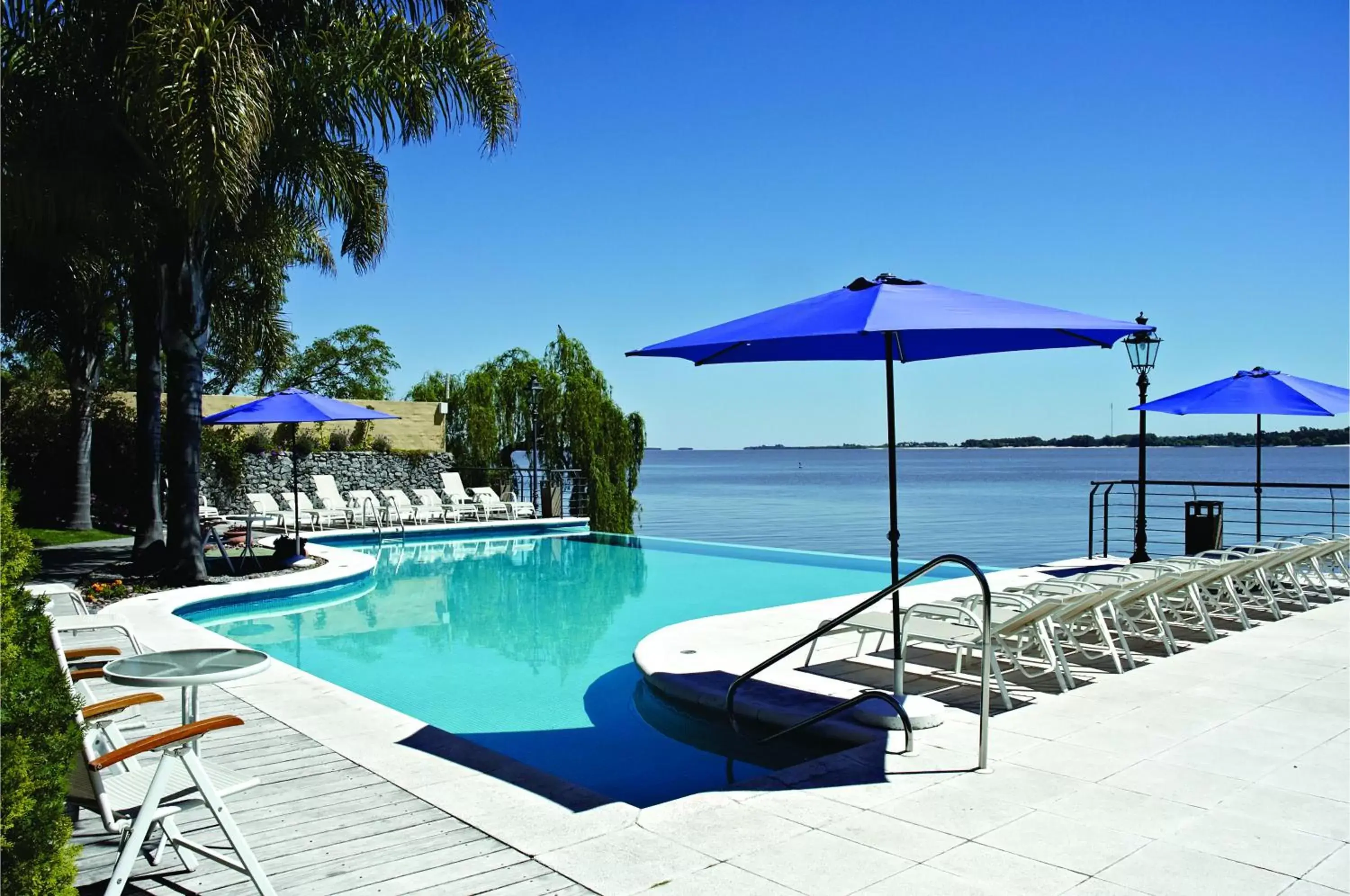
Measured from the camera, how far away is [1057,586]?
23.3ft

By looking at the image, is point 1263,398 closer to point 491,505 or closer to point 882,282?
point 882,282

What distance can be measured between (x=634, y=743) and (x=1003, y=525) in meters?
29.3

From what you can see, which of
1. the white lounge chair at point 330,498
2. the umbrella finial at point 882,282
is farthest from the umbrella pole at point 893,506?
the white lounge chair at point 330,498

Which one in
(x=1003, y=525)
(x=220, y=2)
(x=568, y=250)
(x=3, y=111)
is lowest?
(x=1003, y=525)

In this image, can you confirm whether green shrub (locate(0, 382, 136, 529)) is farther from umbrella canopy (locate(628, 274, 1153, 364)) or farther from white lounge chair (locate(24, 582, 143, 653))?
umbrella canopy (locate(628, 274, 1153, 364))

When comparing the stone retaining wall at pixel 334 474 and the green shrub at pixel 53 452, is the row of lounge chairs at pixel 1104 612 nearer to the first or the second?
the stone retaining wall at pixel 334 474

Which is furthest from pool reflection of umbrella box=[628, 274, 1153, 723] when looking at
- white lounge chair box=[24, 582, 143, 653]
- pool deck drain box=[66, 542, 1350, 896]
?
white lounge chair box=[24, 582, 143, 653]

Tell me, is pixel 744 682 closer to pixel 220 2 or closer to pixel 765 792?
pixel 765 792

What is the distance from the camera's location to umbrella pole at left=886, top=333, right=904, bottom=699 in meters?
5.48

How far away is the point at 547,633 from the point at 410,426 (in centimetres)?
1465

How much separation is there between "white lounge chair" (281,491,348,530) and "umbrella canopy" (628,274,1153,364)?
14.5 m

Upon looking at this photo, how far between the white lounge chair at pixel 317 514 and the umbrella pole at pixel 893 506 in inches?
603

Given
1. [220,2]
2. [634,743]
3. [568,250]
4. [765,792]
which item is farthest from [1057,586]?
[568,250]

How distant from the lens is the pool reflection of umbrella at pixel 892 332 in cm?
487
